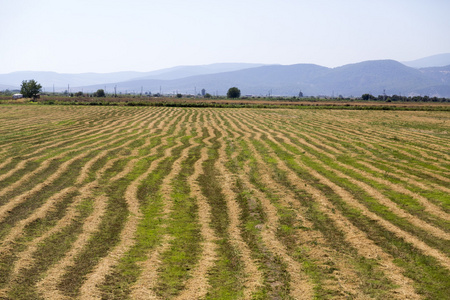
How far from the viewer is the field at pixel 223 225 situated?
7973 mm

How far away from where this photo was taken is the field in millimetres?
7973

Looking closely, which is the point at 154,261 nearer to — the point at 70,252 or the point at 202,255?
the point at 202,255

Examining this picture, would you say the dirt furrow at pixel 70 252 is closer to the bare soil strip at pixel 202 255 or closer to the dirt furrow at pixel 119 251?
the dirt furrow at pixel 119 251

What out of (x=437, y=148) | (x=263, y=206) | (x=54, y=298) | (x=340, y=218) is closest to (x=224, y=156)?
(x=263, y=206)

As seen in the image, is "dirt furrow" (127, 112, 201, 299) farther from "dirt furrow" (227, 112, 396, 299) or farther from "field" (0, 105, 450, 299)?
"dirt furrow" (227, 112, 396, 299)

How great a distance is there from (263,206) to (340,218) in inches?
102

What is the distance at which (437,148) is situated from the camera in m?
26.7

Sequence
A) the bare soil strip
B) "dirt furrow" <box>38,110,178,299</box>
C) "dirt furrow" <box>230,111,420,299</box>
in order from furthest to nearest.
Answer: "dirt furrow" <box>230,111,420,299</box>, the bare soil strip, "dirt furrow" <box>38,110,178,299</box>

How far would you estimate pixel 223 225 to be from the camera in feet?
38.1

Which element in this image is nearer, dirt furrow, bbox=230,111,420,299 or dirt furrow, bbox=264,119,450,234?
dirt furrow, bbox=230,111,420,299

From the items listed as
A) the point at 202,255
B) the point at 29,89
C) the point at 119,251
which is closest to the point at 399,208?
the point at 202,255

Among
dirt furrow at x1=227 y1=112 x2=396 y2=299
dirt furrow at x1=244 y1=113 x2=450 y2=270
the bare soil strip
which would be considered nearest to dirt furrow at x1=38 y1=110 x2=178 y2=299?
the bare soil strip

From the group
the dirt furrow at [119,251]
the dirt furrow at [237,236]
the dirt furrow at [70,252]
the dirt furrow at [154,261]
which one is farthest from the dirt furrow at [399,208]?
the dirt furrow at [70,252]

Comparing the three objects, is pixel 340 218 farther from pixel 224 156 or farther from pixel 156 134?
pixel 156 134
